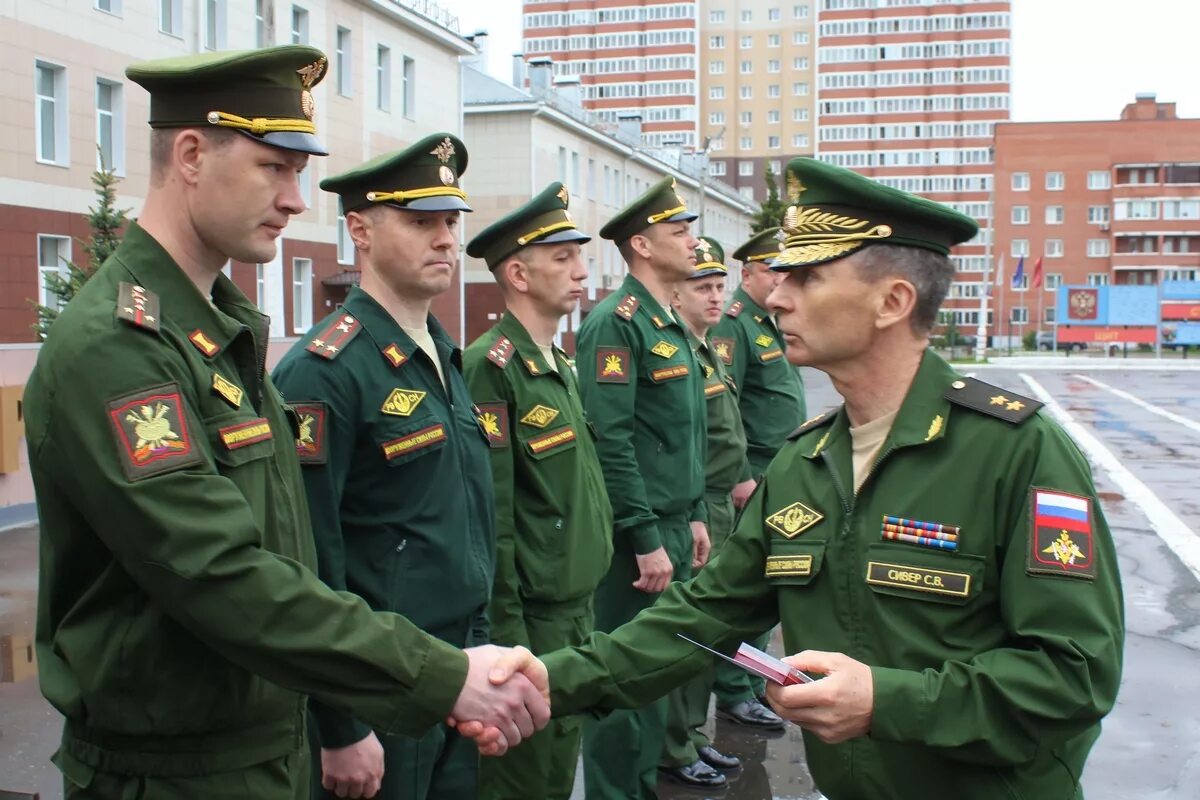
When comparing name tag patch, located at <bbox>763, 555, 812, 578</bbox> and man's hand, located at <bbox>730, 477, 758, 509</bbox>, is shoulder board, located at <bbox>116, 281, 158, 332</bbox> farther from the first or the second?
man's hand, located at <bbox>730, 477, 758, 509</bbox>

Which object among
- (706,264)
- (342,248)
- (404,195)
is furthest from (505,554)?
(342,248)

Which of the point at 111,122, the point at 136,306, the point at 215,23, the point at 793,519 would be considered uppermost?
the point at 215,23

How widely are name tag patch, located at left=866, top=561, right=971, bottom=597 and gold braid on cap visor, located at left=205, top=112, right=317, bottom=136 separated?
172cm

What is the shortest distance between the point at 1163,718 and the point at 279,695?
215 inches

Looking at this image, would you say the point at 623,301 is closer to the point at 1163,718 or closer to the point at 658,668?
the point at 658,668

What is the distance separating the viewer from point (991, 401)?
266 cm

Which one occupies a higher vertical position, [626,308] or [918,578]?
[626,308]

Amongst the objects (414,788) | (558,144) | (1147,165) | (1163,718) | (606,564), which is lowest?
(1163,718)

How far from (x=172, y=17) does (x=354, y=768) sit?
22.1 metres

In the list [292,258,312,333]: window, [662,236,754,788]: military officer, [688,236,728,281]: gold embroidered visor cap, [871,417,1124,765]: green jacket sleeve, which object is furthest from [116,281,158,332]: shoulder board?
[292,258,312,333]: window

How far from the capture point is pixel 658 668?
10.0 feet

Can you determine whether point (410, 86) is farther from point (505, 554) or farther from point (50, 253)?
point (505, 554)

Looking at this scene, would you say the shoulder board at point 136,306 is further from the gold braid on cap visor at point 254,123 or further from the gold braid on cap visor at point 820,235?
the gold braid on cap visor at point 820,235

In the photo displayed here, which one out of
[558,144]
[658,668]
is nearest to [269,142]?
[658,668]
